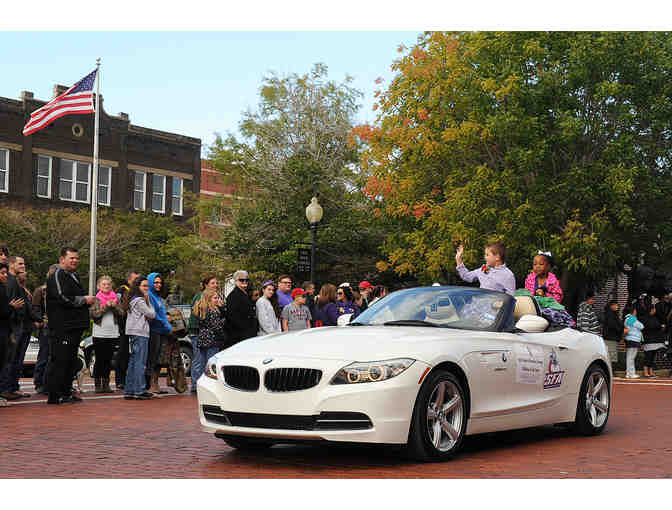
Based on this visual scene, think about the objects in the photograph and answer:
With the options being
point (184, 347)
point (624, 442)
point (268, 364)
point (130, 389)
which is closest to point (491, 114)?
point (184, 347)

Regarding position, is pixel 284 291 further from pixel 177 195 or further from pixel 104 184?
pixel 177 195

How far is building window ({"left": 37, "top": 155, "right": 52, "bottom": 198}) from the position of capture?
162 ft

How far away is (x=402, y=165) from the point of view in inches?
1148

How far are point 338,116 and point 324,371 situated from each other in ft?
99.4

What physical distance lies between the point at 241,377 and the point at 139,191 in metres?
47.8

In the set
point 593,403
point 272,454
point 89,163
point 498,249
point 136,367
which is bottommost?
point 272,454

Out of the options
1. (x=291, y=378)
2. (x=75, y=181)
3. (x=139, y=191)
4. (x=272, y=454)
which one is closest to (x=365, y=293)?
(x=272, y=454)

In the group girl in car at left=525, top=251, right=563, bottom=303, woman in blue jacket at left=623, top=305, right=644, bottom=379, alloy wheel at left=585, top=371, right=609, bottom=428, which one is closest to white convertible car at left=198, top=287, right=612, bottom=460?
alloy wheel at left=585, top=371, right=609, bottom=428

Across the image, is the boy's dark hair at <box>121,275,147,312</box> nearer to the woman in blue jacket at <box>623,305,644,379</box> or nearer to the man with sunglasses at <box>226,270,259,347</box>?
the man with sunglasses at <box>226,270,259,347</box>

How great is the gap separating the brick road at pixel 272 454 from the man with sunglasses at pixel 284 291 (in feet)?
18.0

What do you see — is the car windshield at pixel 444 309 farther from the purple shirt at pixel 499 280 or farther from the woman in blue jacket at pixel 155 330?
the woman in blue jacket at pixel 155 330

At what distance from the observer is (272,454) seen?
26.5 feet

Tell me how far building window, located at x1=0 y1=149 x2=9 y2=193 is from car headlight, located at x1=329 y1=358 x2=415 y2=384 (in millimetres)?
43487

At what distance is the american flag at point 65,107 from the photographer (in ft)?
91.9
